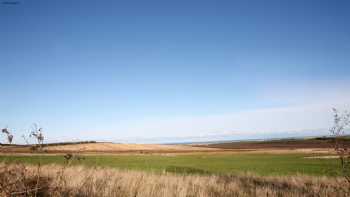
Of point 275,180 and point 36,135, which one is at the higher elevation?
point 36,135

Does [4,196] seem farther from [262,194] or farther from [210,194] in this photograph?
[262,194]

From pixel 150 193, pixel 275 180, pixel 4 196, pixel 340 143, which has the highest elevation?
pixel 340 143

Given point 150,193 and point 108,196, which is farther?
point 150,193

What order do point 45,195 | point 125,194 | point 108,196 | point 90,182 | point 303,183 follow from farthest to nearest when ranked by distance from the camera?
1. point 303,183
2. point 90,182
3. point 125,194
4. point 108,196
5. point 45,195

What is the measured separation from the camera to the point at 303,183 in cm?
1088

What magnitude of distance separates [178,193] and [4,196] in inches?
169

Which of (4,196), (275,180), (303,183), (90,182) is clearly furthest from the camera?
(275,180)

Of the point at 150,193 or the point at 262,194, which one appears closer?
the point at 150,193

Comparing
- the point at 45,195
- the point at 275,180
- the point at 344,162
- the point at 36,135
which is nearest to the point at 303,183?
the point at 275,180

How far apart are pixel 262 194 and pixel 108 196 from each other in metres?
3.94

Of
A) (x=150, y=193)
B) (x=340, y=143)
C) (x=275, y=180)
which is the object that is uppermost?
(x=340, y=143)

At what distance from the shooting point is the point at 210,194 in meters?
7.68

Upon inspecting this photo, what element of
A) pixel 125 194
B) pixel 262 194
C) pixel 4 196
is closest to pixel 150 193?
pixel 125 194

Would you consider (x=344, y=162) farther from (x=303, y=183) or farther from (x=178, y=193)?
(x=303, y=183)
